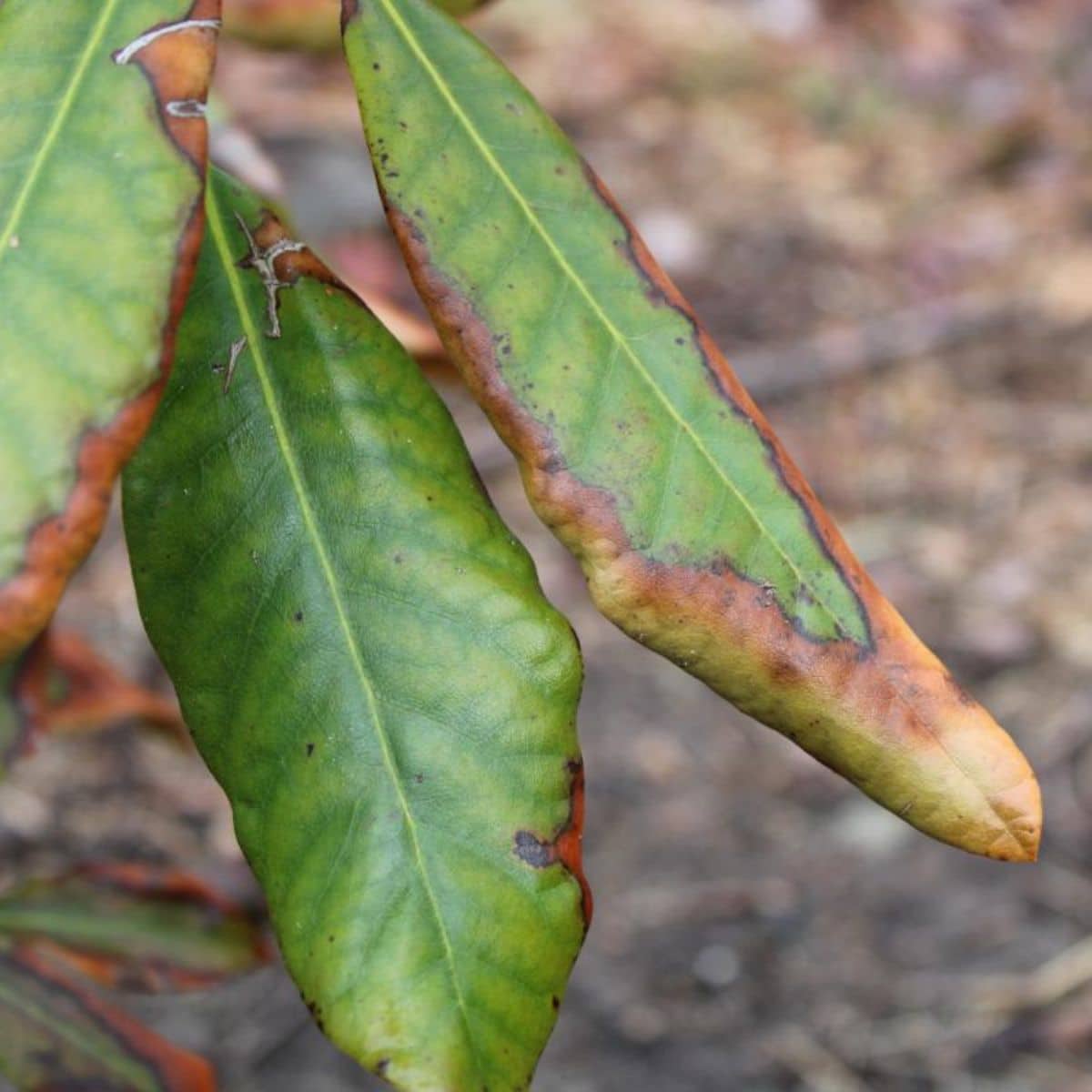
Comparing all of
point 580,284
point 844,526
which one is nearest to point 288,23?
point 580,284

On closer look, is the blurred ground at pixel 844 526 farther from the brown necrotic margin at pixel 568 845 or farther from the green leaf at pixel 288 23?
the brown necrotic margin at pixel 568 845

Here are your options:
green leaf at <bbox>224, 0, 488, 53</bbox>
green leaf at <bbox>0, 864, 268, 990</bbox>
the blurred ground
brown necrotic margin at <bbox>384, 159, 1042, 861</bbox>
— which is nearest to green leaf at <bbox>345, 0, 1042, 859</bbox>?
brown necrotic margin at <bbox>384, 159, 1042, 861</bbox>

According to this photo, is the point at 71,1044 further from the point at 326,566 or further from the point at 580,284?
the point at 580,284

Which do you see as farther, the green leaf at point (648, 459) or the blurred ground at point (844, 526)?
the blurred ground at point (844, 526)

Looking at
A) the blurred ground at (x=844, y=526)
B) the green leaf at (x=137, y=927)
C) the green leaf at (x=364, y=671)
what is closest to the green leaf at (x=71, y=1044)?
the green leaf at (x=137, y=927)

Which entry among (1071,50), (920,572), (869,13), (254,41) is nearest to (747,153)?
(869,13)
